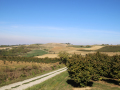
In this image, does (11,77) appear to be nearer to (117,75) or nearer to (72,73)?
(72,73)

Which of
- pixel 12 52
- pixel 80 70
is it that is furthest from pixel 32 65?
pixel 12 52

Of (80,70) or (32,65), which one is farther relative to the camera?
(32,65)

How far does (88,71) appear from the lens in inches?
452

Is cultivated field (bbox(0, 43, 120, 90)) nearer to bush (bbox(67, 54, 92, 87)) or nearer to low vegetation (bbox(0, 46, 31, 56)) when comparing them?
bush (bbox(67, 54, 92, 87))

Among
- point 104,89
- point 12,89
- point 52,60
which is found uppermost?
point 104,89

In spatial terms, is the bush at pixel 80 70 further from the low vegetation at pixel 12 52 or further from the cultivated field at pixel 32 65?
the low vegetation at pixel 12 52

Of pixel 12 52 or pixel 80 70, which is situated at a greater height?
pixel 80 70

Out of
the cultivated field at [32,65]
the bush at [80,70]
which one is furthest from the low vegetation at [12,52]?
the bush at [80,70]

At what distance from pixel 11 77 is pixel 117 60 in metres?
18.0

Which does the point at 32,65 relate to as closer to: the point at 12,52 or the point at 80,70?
the point at 80,70

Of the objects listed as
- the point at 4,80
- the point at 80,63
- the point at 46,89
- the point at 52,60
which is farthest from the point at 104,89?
the point at 52,60

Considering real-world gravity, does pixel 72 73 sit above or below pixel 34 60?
above

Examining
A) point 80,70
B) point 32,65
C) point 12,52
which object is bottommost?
point 12,52

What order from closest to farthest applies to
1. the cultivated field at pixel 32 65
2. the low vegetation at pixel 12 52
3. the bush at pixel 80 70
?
the bush at pixel 80 70 → the cultivated field at pixel 32 65 → the low vegetation at pixel 12 52
